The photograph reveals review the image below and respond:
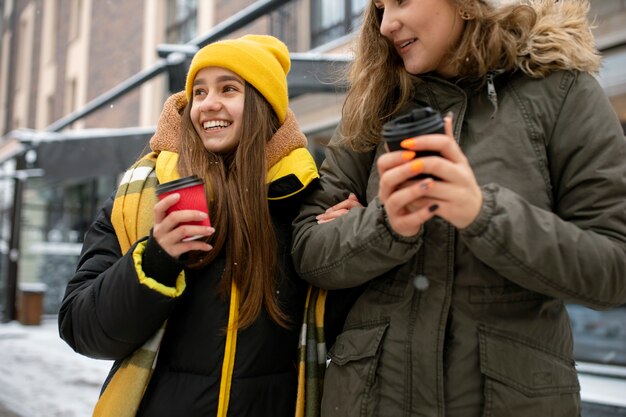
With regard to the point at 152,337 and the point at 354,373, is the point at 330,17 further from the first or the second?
the point at 354,373

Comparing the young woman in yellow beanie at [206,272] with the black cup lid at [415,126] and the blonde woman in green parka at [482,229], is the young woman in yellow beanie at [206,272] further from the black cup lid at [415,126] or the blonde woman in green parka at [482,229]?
the black cup lid at [415,126]

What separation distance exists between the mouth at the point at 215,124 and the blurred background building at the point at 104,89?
1.12 feet

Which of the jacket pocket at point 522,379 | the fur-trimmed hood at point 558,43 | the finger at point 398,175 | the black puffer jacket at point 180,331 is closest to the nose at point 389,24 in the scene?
the fur-trimmed hood at point 558,43

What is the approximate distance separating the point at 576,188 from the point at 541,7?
0.49m

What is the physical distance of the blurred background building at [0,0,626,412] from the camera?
182 inches

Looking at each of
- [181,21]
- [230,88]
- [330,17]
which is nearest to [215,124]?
[230,88]

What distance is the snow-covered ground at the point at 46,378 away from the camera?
4.61 meters

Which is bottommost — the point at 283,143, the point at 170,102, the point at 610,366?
the point at 610,366

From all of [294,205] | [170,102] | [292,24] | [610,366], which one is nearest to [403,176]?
[294,205]

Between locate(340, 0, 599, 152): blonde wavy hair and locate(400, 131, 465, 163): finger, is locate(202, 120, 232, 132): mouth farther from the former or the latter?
locate(400, 131, 465, 163): finger

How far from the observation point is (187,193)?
1.40 metres

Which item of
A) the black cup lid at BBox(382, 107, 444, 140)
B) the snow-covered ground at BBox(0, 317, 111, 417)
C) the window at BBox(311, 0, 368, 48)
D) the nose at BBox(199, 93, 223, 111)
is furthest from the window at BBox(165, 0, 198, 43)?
the black cup lid at BBox(382, 107, 444, 140)

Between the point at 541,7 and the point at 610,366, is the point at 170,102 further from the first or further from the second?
the point at 610,366

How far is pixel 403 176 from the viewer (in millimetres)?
1104
